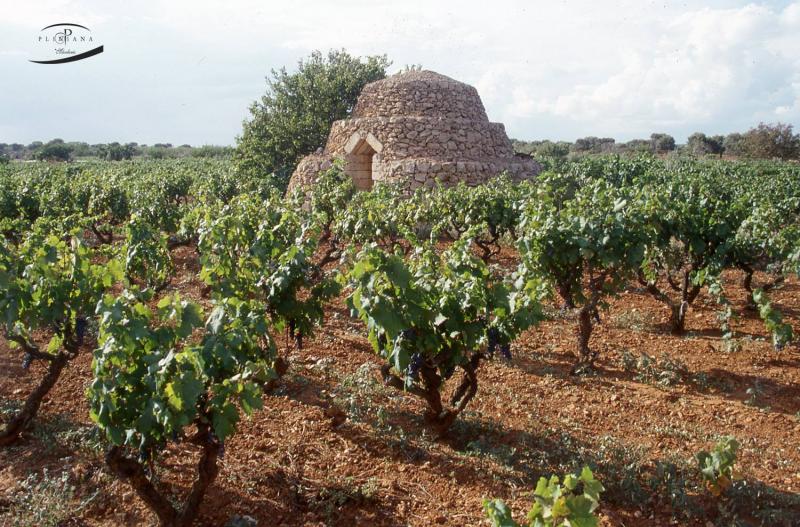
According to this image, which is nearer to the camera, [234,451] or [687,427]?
[234,451]

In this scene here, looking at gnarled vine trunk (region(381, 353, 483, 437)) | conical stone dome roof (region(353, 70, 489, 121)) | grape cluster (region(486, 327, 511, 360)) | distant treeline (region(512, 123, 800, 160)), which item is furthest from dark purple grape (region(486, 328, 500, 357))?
distant treeline (region(512, 123, 800, 160))

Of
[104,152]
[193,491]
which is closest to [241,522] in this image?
[193,491]

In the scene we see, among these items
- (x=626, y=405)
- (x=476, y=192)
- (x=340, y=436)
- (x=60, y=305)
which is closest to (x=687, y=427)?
(x=626, y=405)

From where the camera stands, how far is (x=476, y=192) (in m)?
10.2

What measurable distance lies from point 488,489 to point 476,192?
6.98 metres

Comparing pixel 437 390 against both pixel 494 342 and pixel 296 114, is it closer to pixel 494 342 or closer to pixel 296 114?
pixel 494 342

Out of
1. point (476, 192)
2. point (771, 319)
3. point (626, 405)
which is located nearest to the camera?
point (626, 405)

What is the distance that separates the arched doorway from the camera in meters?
15.9

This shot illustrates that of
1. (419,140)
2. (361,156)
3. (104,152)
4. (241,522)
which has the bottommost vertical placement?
(241,522)

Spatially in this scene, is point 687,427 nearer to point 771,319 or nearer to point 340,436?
point 771,319

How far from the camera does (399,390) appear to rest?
5363 mm

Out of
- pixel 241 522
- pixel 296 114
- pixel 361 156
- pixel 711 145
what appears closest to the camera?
pixel 241 522

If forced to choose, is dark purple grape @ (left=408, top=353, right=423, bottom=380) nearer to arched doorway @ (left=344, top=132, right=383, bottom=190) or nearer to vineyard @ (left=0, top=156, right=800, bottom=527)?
vineyard @ (left=0, top=156, right=800, bottom=527)

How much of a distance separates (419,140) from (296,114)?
7089 millimetres
